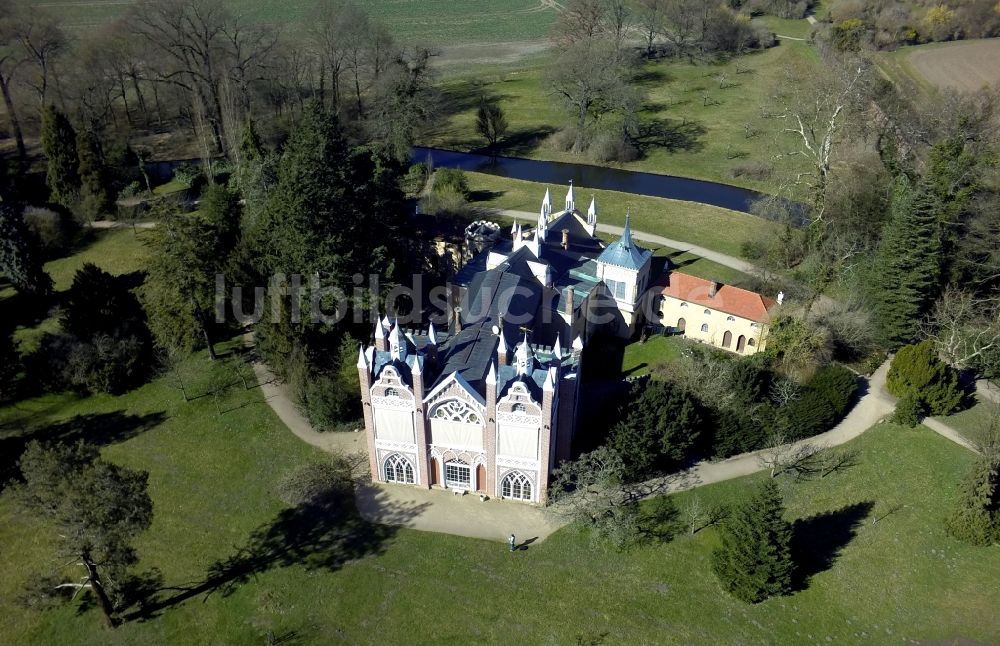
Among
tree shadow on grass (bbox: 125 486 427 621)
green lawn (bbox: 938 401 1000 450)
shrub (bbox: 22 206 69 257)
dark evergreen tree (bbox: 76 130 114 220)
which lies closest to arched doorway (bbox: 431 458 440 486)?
tree shadow on grass (bbox: 125 486 427 621)

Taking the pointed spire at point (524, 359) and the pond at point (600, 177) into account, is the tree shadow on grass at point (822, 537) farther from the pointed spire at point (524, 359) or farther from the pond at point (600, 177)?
the pond at point (600, 177)

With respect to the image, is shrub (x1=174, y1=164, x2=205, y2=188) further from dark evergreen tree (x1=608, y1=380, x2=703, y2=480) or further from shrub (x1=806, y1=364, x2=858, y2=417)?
shrub (x1=806, y1=364, x2=858, y2=417)

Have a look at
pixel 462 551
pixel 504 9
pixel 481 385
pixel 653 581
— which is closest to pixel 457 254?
pixel 481 385

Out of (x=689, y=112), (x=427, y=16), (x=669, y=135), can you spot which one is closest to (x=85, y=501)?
(x=669, y=135)

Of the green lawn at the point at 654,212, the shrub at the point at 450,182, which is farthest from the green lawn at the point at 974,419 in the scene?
the shrub at the point at 450,182

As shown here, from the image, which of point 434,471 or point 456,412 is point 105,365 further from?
point 456,412

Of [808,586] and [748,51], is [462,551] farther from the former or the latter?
[748,51]
